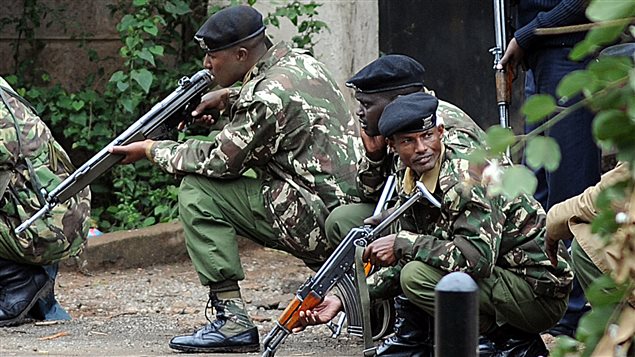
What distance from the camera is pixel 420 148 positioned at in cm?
398

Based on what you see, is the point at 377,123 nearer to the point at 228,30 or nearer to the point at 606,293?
the point at 228,30

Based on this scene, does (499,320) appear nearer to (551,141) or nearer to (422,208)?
(422,208)

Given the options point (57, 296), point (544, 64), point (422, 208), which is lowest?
point (57, 296)

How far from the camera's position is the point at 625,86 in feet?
5.12

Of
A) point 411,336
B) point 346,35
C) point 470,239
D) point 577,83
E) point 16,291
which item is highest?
point 577,83

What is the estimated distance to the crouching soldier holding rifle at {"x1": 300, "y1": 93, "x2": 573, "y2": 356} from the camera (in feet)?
12.9

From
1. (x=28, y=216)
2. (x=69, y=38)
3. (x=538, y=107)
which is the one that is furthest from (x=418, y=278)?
(x=69, y=38)

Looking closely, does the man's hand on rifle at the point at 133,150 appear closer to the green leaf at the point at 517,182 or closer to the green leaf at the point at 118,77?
the green leaf at the point at 118,77

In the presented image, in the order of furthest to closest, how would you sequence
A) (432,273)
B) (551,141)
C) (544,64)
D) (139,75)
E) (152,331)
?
(139,75) → (152,331) → (544,64) → (432,273) → (551,141)

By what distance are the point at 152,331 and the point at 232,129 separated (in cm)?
112

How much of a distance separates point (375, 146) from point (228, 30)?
0.80m

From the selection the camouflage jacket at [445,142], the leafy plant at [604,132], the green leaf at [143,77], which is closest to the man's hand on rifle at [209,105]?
the camouflage jacket at [445,142]

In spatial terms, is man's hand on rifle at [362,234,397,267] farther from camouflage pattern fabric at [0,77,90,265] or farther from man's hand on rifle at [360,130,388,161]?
camouflage pattern fabric at [0,77,90,265]

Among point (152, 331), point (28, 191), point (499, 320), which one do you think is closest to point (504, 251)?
point (499, 320)
